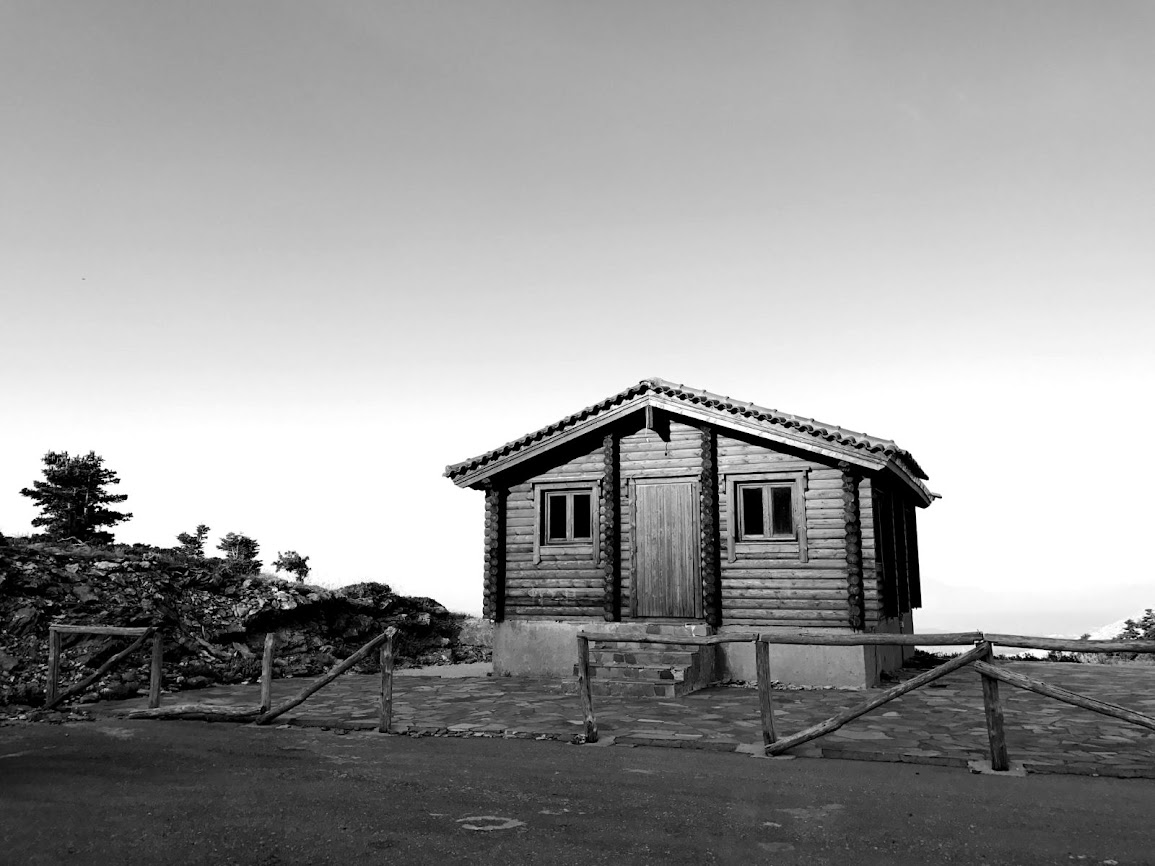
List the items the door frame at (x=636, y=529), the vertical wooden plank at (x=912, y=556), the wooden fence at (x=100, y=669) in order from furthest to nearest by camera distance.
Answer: the vertical wooden plank at (x=912, y=556) < the door frame at (x=636, y=529) < the wooden fence at (x=100, y=669)

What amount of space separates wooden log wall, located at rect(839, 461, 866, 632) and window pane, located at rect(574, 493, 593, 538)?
5292 millimetres

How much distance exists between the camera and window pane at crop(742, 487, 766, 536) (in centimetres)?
1656

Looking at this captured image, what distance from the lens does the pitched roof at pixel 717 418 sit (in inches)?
603

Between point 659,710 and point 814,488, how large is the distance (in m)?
5.99

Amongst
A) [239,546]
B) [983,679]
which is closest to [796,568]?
[983,679]

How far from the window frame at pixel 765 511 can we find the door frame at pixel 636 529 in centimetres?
58

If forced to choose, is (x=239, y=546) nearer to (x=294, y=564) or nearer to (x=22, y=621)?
(x=294, y=564)

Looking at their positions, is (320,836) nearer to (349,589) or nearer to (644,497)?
(644,497)

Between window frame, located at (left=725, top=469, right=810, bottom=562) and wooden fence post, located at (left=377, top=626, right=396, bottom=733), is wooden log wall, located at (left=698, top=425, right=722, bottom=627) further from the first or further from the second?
wooden fence post, located at (left=377, top=626, right=396, bottom=733)

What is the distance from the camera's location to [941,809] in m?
6.36

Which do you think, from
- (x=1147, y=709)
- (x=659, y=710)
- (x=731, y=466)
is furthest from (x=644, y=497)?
(x=1147, y=709)

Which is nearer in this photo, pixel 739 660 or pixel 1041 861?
pixel 1041 861

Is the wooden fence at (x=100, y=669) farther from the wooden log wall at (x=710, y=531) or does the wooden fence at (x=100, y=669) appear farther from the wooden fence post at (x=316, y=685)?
the wooden log wall at (x=710, y=531)

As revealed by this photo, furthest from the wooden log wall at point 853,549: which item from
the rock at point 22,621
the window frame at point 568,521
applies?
the rock at point 22,621
